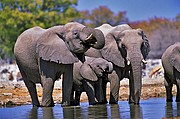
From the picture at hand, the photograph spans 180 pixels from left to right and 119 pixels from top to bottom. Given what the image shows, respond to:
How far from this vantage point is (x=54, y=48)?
1688 centimetres

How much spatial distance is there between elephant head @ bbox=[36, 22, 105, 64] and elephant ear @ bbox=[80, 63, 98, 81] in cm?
128

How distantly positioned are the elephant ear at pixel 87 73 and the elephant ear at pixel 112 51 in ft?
2.65

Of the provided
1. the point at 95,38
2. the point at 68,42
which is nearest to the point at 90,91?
the point at 68,42

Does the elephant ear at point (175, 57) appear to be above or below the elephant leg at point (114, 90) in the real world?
above

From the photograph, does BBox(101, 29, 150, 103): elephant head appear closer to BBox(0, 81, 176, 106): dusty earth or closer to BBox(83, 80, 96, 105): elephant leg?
BBox(83, 80, 96, 105): elephant leg

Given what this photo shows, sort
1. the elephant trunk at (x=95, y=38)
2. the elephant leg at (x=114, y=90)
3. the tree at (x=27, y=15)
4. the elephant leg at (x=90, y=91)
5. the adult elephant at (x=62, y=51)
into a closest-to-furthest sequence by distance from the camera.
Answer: the elephant trunk at (x=95, y=38) < the adult elephant at (x=62, y=51) < the elephant leg at (x=90, y=91) < the elephant leg at (x=114, y=90) < the tree at (x=27, y=15)

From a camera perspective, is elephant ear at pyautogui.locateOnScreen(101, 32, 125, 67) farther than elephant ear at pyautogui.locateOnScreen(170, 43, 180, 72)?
No

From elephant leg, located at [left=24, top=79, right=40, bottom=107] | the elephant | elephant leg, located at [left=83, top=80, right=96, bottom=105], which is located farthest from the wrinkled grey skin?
elephant leg, located at [left=24, top=79, right=40, bottom=107]

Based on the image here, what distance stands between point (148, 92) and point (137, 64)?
8.31 metres

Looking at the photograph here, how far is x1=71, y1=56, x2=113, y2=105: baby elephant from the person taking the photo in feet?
60.4

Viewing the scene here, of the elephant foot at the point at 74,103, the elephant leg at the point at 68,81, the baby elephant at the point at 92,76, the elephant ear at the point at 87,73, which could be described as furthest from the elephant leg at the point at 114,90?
the elephant leg at the point at 68,81

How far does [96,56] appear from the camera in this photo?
1986 cm

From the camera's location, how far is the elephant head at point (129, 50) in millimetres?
17469

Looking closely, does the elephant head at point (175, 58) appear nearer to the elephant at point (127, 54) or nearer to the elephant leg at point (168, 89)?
the elephant leg at point (168, 89)
